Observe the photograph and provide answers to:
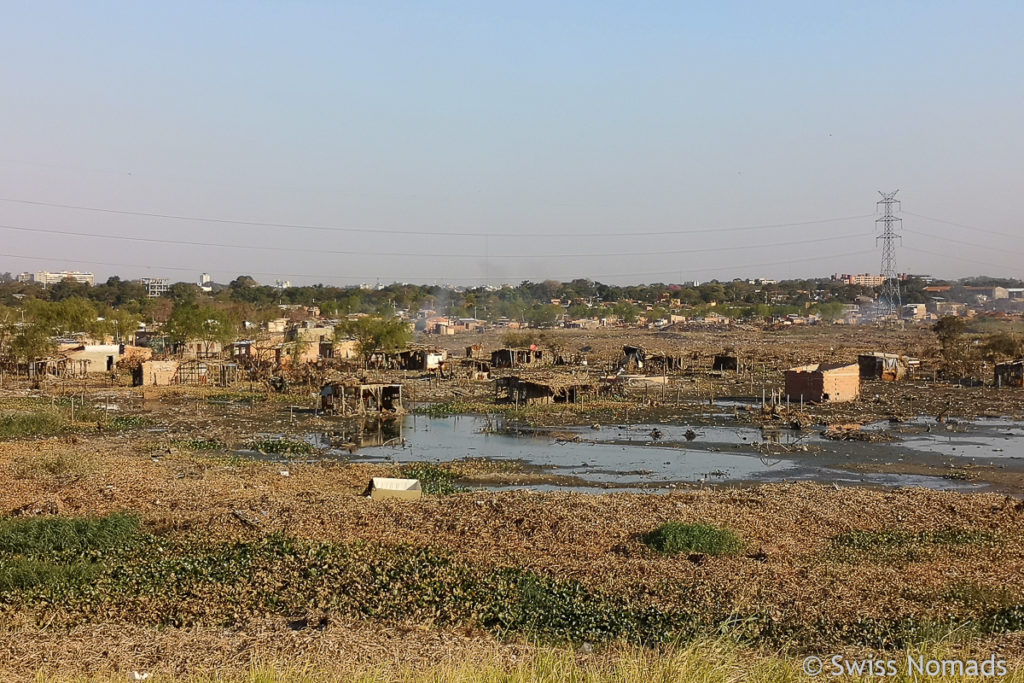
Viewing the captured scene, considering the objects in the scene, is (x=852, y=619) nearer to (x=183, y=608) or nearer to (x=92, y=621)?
(x=183, y=608)

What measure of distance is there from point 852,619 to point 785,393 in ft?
84.7

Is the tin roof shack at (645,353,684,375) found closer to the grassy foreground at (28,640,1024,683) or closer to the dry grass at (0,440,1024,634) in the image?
the dry grass at (0,440,1024,634)

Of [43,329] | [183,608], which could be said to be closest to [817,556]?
[183,608]

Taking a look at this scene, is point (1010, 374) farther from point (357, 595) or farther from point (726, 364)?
point (357, 595)

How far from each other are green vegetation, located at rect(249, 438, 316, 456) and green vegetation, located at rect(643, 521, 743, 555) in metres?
13.0

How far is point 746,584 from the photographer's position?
431 inches

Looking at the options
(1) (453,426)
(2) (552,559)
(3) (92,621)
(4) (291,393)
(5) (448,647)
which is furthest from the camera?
(4) (291,393)

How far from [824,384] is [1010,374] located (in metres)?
11.2

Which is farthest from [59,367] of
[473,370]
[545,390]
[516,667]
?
[516,667]

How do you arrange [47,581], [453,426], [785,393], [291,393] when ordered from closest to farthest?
1. [47,581]
2. [453,426]
3. [785,393]
4. [291,393]

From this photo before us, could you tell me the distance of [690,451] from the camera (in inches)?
966

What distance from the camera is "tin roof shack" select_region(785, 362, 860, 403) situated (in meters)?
33.6

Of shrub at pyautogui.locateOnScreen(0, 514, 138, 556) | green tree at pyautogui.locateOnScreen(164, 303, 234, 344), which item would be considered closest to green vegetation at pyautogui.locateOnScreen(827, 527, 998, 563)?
shrub at pyautogui.locateOnScreen(0, 514, 138, 556)

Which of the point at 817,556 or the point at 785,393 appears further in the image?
the point at 785,393
